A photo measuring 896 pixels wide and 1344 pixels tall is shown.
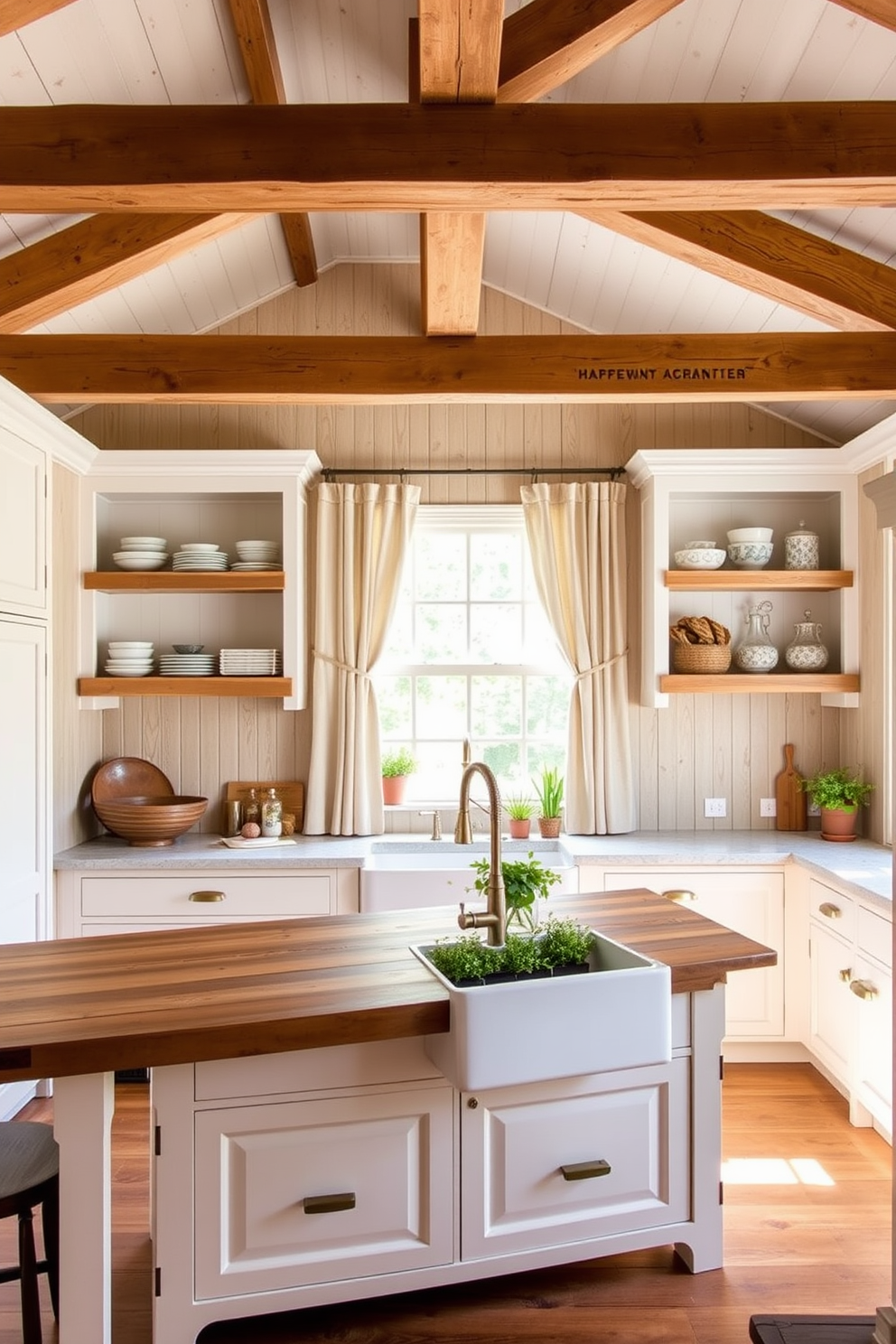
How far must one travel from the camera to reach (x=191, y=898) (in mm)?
3836

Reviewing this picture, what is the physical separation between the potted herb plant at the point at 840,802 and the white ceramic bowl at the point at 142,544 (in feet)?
9.66

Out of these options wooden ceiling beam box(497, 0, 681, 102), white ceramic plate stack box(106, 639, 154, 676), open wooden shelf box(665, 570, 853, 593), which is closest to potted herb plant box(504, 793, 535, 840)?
open wooden shelf box(665, 570, 853, 593)

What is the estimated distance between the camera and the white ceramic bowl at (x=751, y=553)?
13.8 feet

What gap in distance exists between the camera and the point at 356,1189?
2.12m

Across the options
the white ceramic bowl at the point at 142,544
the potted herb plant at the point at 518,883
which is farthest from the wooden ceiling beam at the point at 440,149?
the white ceramic bowl at the point at 142,544

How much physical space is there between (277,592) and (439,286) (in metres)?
1.77

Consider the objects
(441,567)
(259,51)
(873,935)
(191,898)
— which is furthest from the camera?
(441,567)

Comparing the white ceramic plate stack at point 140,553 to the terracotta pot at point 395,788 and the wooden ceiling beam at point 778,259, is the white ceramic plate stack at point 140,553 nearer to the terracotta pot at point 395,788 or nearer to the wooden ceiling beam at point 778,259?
the terracotta pot at point 395,788

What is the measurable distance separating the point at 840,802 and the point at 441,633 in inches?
73.5

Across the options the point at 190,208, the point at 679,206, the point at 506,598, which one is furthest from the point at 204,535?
the point at 679,206

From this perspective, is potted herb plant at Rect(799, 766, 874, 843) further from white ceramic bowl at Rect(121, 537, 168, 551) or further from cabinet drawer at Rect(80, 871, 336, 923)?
white ceramic bowl at Rect(121, 537, 168, 551)

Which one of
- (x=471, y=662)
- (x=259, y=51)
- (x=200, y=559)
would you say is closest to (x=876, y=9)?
(x=259, y=51)

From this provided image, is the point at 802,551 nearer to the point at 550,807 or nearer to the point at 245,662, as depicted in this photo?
the point at 550,807

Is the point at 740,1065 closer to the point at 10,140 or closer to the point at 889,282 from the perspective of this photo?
the point at 889,282
